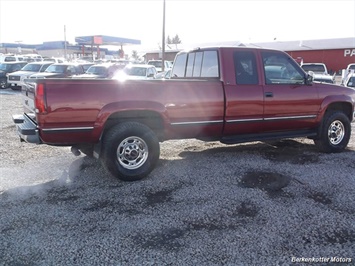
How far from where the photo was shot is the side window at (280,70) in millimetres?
5809

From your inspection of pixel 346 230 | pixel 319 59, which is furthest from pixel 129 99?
pixel 319 59

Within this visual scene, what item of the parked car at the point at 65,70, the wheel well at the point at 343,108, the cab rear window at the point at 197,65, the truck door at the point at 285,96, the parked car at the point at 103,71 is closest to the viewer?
the cab rear window at the point at 197,65

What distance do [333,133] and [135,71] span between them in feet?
38.3

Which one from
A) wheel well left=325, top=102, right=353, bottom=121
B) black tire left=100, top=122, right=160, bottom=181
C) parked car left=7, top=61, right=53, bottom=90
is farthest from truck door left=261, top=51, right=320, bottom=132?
parked car left=7, top=61, right=53, bottom=90

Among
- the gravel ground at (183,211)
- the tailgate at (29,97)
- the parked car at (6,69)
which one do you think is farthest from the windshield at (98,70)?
the tailgate at (29,97)

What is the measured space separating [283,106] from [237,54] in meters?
1.28

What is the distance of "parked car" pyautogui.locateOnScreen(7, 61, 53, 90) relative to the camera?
18.7 m

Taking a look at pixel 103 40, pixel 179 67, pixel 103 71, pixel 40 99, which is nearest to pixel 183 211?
pixel 40 99

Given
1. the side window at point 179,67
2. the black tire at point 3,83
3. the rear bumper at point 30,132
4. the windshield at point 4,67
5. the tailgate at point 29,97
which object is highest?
the side window at point 179,67

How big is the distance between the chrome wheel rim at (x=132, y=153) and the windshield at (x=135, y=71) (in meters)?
11.9

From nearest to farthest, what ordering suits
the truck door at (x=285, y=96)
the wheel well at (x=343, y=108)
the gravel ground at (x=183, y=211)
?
the gravel ground at (x=183, y=211) < the truck door at (x=285, y=96) < the wheel well at (x=343, y=108)

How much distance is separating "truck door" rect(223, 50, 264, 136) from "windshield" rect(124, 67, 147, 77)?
11251mm

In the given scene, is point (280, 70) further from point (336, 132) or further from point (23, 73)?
point (23, 73)

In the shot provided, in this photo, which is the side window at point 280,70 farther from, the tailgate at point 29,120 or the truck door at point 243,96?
the tailgate at point 29,120
